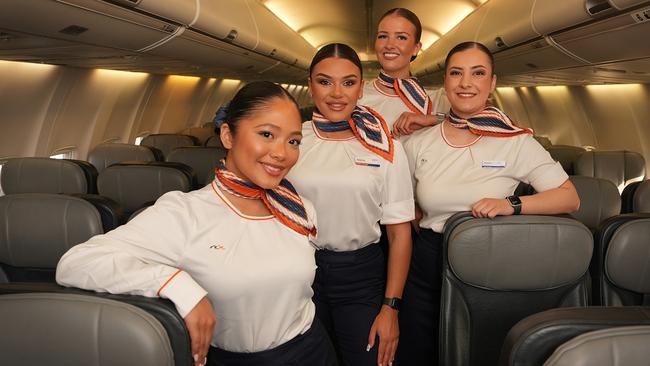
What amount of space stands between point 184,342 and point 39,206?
5.10 ft

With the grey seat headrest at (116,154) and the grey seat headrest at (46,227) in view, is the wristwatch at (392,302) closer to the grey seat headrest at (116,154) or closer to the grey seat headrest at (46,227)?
the grey seat headrest at (46,227)

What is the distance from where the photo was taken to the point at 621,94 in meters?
7.84

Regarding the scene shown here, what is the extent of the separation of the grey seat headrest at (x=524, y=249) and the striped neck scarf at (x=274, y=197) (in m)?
0.66

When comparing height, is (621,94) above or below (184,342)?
above

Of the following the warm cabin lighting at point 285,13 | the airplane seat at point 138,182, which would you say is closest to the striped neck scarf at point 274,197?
the airplane seat at point 138,182

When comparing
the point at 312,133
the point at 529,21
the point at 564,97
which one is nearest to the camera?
the point at 312,133

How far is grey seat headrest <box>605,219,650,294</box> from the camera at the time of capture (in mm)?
2129

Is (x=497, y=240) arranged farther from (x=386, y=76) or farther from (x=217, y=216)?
(x=386, y=76)

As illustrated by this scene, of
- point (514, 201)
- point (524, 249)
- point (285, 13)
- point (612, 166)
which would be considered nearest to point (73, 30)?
point (514, 201)

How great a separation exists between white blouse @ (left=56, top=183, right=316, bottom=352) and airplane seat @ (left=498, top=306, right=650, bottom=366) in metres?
0.66

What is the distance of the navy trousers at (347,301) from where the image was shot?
2266 millimetres

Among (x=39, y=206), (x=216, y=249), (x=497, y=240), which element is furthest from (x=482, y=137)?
(x=39, y=206)

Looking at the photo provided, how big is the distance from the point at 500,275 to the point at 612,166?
421cm

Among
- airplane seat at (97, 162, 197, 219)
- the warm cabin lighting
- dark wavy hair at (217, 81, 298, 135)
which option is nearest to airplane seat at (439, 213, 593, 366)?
dark wavy hair at (217, 81, 298, 135)
